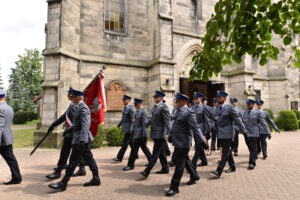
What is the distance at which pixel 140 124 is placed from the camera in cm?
584

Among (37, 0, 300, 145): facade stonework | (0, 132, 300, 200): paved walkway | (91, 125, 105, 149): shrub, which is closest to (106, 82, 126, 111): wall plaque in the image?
(37, 0, 300, 145): facade stonework

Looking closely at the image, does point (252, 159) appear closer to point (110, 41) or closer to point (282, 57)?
point (110, 41)

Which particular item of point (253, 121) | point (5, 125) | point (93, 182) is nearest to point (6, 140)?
point (5, 125)

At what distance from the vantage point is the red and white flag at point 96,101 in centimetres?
567

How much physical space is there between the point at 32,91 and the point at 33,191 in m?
38.9

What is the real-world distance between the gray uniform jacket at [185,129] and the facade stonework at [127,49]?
644 centimetres

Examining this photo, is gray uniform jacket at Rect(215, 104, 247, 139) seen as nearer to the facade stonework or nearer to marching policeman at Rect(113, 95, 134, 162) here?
marching policeman at Rect(113, 95, 134, 162)

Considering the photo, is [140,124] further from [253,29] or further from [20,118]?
[20,118]

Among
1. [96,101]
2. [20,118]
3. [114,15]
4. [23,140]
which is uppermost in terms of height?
[114,15]

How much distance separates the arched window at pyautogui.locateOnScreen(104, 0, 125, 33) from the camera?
39.0 ft

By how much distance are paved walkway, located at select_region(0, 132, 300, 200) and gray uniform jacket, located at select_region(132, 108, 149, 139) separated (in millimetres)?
938

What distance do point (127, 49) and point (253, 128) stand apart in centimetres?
815

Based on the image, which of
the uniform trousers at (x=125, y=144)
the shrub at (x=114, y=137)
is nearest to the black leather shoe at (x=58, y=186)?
the uniform trousers at (x=125, y=144)

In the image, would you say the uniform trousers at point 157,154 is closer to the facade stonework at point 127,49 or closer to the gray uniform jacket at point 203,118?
the gray uniform jacket at point 203,118
